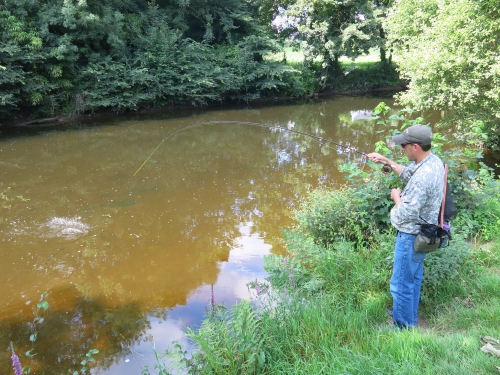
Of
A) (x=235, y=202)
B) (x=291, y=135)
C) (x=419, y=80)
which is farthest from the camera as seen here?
(x=291, y=135)

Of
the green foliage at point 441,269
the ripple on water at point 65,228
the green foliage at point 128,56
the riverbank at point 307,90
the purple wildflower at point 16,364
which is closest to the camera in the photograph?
the purple wildflower at point 16,364

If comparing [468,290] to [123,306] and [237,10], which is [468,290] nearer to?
[123,306]

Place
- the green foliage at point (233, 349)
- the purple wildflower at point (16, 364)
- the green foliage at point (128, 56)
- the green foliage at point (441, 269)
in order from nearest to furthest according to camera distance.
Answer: the purple wildflower at point (16, 364) < the green foliage at point (233, 349) < the green foliage at point (441, 269) < the green foliage at point (128, 56)

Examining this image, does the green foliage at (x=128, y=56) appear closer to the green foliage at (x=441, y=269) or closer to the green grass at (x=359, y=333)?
the green grass at (x=359, y=333)

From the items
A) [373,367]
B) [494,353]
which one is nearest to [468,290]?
[494,353]

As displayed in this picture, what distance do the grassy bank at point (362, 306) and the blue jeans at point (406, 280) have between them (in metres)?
0.15

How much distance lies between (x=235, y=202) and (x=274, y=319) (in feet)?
15.6

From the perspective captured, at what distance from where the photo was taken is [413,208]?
2645mm

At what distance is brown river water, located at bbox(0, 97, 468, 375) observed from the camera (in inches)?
163

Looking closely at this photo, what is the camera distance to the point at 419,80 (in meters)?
8.81

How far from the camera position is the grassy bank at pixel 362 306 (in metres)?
2.47

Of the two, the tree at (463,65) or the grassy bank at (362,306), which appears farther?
the tree at (463,65)

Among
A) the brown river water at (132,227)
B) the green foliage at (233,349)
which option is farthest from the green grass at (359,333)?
the brown river water at (132,227)

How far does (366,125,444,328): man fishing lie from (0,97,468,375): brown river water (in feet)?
7.40
